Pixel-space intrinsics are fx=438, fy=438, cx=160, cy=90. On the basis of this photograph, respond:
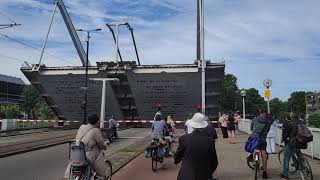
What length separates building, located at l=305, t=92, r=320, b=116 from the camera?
5153 inches

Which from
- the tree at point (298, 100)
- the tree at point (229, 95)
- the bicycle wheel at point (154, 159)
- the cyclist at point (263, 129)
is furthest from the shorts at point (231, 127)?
the tree at point (298, 100)

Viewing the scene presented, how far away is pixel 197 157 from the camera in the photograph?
4.62 metres

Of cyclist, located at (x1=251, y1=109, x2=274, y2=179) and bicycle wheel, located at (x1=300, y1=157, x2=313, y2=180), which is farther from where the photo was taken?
cyclist, located at (x1=251, y1=109, x2=274, y2=179)

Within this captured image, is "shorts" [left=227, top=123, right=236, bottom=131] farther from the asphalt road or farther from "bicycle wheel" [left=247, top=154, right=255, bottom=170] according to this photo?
"bicycle wheel" [left=247, top=154, right=255, bottom=170]

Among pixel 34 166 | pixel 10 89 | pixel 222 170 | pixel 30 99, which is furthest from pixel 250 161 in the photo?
pixel 10 89

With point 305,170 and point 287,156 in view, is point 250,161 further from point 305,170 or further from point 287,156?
point 305,170

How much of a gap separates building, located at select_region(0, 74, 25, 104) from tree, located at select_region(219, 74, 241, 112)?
47.5m

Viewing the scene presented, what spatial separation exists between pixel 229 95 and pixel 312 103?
47.3 meters

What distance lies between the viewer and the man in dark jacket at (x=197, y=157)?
15.0 feet

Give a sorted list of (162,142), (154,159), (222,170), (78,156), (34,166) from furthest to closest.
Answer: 1. (34,166)
2. (162,142)
3. (154,159)
4. (222,170)
5. (78,156)

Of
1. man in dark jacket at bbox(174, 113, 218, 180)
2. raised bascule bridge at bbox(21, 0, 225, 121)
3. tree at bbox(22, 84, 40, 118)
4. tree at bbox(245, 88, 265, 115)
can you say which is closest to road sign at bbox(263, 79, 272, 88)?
man in dark jacket at bbox(174, 113, 218, 180)

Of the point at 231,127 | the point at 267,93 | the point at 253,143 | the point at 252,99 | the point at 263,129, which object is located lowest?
the point at 253,143

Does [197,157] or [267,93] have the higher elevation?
[267,93]

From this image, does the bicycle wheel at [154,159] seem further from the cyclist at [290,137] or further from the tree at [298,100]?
the tree at [298,100]
